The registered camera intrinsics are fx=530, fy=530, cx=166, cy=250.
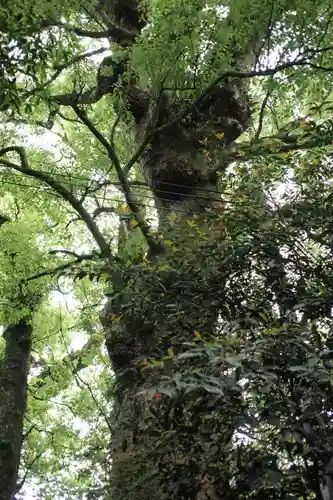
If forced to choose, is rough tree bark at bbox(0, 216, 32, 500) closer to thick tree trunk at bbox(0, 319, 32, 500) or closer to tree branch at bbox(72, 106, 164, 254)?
thick tree trunk at bbox(0, 319, 32, 500)

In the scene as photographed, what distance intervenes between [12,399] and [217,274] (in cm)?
499

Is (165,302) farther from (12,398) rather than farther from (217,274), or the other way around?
(12,398)

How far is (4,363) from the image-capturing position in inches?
291

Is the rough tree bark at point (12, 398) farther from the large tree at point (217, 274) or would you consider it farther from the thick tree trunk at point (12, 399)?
the large tree at point (217, 274)

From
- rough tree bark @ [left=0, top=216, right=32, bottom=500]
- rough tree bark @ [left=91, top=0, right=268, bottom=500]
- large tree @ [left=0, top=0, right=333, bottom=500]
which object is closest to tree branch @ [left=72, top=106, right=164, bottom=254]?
large tree @ [left=0, top=0, right=333, bottom=500]

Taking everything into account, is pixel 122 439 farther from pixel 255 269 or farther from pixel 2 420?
pixel 2 420

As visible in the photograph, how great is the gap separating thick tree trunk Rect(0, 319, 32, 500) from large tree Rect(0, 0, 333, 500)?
9.46 ft

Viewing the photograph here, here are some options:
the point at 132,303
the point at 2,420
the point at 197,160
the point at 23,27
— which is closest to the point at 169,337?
the point at 132,303

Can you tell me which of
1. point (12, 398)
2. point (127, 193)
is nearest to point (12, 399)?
point (12, 398)

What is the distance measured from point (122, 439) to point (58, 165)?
17.8 ft

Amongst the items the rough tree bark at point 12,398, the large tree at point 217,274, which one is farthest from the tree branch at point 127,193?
the rough tree bark at point 12,398

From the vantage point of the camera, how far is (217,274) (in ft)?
9.27

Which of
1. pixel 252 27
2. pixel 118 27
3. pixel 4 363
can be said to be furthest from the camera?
pixel 4 363

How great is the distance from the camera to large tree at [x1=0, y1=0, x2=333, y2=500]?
214 cm
